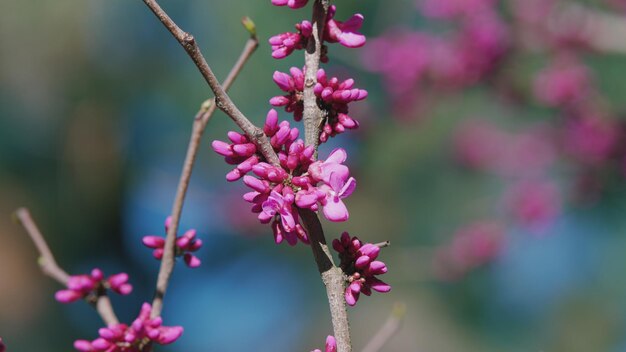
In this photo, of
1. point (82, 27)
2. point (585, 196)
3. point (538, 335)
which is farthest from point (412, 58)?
point (82, 27)

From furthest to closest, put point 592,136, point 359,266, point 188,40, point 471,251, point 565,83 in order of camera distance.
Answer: point 471,251
point 592,136
point 565,83
point 359,266
point 188,40

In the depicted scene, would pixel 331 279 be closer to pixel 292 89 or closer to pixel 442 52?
pixel 292 89

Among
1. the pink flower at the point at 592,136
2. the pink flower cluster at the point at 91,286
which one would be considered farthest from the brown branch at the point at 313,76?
the pink flower at the point at 592,136

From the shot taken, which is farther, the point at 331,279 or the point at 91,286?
the point at 91,286

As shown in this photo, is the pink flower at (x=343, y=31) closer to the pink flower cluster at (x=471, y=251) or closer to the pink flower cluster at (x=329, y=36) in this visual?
the pink flower cluster at (x=329, y=36)

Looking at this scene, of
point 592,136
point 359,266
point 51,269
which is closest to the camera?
point 359,266

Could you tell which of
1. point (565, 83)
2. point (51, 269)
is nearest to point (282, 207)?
point (51, 269)
